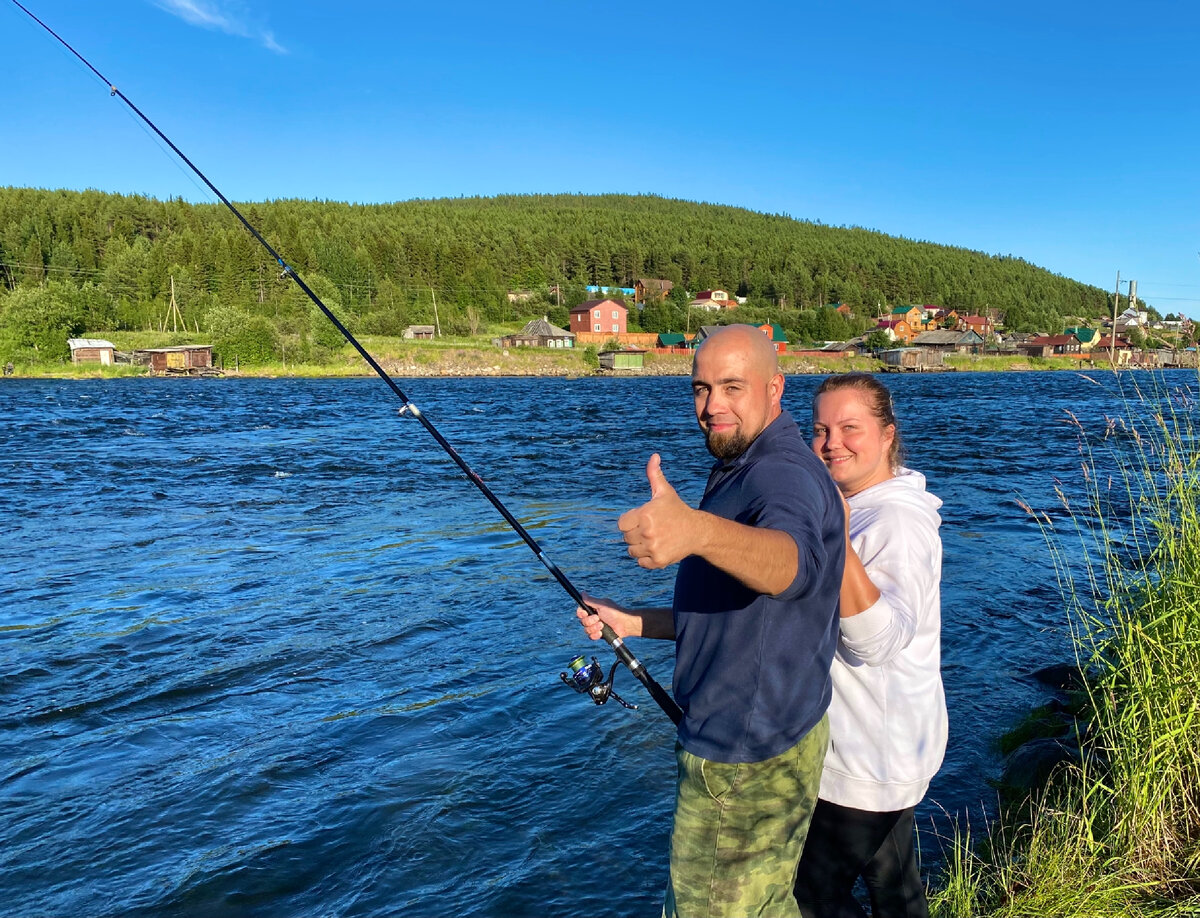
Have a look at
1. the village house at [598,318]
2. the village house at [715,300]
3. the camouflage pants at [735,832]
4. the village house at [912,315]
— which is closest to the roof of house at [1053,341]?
the village house at [912,315]

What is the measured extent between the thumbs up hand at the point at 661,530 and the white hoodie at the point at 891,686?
1213 mm

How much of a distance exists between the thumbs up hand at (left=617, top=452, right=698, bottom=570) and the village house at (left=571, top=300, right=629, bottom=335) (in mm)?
116267

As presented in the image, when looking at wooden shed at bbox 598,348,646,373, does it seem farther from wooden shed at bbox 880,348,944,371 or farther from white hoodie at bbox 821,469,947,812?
white hoodie at bbox 821,469,947,812

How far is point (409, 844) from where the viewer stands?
5.26 meters

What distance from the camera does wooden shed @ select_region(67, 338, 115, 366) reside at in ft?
261

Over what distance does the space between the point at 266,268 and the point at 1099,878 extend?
12584 cm

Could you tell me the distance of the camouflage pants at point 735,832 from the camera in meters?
2.38

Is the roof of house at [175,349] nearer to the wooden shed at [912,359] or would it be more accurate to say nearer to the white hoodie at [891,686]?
the wooden shed at [912,359]

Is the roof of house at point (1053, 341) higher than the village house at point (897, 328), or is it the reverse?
the village house at point (897, 328)

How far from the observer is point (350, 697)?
7441 millimetres

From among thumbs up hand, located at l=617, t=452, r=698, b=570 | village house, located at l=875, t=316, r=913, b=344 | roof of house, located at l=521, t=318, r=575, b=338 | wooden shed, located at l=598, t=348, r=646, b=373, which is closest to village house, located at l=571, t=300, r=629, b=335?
roof of house, located at l=521, t=318, r=575, b=338

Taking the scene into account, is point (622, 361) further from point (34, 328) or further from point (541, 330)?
point (34, 328)

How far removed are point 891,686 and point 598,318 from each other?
116343mm

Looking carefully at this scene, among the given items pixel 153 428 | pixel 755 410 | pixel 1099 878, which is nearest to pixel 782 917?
pixel 755 410
